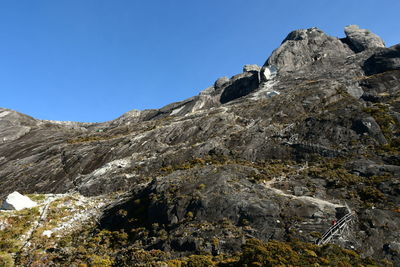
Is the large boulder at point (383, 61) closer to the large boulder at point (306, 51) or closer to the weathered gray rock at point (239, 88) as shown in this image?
the large boulder at point (306, 51)

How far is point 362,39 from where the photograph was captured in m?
118

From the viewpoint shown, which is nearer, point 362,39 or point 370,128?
point 370,128

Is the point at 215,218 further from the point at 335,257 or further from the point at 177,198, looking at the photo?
the point at 335,257

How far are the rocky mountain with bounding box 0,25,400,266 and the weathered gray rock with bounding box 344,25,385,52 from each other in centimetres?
3703

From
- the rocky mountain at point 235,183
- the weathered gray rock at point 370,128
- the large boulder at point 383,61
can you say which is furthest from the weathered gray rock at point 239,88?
the weathered gray rock at point 370,128

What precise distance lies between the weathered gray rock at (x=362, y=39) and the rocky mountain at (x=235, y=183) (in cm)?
3703

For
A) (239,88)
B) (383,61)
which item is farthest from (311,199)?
(239,88)

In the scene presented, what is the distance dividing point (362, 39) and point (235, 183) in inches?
4546

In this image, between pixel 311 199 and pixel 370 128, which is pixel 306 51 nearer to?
pixel 370 128

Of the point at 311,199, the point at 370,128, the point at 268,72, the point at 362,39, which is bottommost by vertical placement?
the point at 311,199

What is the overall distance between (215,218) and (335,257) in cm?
1084

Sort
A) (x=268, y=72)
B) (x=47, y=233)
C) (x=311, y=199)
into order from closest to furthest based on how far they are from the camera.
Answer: (x=311, y=199), (x=47, y=233), (x=268, y=72)

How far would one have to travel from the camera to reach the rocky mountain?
23.2 m

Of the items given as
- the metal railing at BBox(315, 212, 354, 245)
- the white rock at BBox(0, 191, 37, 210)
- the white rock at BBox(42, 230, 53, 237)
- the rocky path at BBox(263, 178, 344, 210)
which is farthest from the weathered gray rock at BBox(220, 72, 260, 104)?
the white rock at BBox(42, 230, 53, 237)
